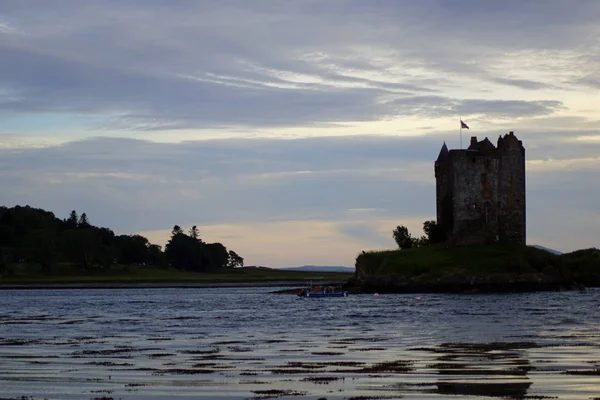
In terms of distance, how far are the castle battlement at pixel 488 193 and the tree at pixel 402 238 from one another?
71.3 feet

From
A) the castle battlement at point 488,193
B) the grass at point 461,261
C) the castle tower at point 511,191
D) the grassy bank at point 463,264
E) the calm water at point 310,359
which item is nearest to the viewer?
the calm water at point 310,359

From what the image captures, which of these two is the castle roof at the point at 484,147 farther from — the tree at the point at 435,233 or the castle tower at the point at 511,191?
the tree at the point at 435,233

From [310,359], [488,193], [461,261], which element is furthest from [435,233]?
[310,359]

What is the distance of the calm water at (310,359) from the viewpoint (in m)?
26.6

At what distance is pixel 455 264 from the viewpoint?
125 metres

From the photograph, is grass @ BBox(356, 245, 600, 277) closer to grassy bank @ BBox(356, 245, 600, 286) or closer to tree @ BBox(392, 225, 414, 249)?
grassy bank @ BBox(356, 245, 600, 286)

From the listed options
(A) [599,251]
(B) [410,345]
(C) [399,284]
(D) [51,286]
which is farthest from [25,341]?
(D) [51,286]

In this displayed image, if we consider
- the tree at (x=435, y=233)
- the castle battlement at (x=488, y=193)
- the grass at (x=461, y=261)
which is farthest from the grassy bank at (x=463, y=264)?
the tree at (x=435, y=233)

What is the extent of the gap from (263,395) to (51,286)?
175 meters

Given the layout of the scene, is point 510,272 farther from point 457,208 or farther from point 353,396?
point 353,396

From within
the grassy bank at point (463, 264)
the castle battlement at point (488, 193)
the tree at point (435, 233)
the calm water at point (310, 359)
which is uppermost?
the castle battlement at point (488, 193)

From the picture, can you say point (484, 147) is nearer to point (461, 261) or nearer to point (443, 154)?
point (443, 154)

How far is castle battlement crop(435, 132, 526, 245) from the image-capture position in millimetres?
135000

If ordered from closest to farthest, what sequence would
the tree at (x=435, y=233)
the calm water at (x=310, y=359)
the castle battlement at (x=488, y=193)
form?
the calm water at (x=310, y=359) < the castle battlement at (x=488, y=193) < the tree at (x=435, y=233)
